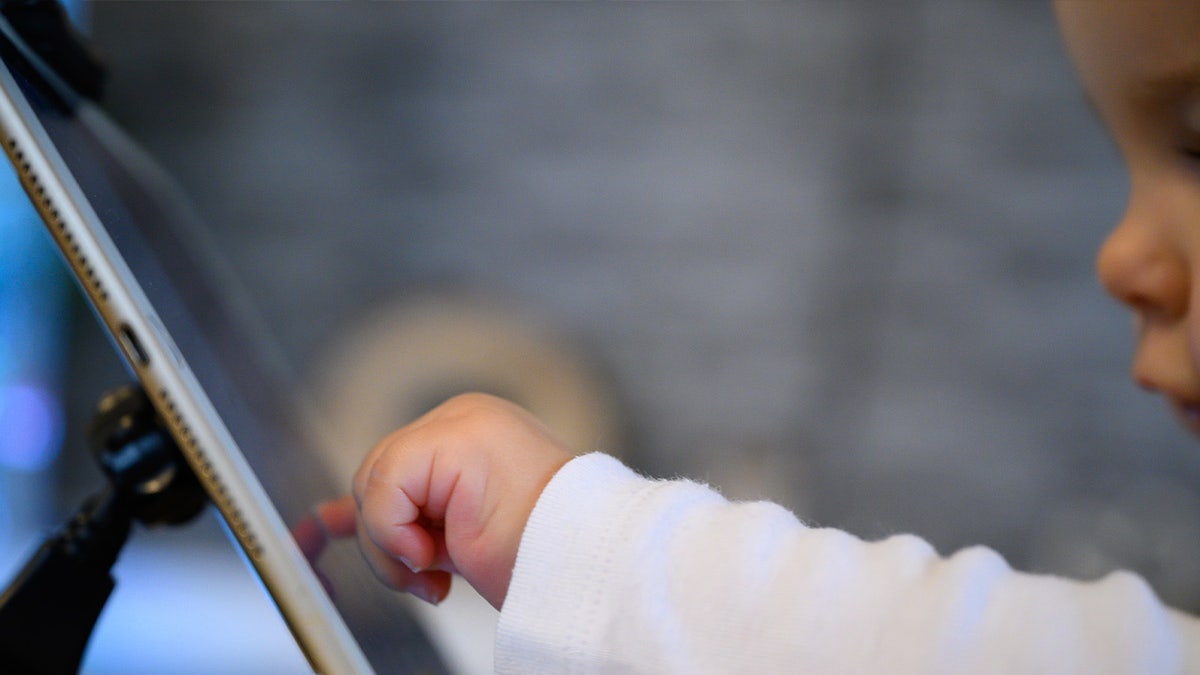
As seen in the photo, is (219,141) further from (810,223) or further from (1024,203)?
(1024,203)

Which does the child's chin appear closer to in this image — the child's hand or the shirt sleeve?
the shirt sleeve

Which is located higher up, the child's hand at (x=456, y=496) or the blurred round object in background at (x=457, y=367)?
the child's hand at (x=456, y=496)

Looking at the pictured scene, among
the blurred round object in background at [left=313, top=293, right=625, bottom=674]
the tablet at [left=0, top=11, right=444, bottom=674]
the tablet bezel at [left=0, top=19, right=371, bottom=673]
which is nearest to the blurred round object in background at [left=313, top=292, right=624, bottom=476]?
the blurred round object in background at [left=313, top=293, right=625, bottom=674]

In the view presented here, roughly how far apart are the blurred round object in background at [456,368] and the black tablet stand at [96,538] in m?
0.62

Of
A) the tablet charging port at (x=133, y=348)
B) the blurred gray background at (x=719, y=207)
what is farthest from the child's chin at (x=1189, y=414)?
the blurred gray background at (x=719, y=207)

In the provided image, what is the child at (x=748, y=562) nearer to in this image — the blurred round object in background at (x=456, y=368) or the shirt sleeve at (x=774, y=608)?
the shirt sleeve at (x=774, y=608)

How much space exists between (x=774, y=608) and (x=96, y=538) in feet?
0.77

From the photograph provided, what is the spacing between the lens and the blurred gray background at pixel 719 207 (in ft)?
3.11

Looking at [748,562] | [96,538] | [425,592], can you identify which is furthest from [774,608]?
[96,538]

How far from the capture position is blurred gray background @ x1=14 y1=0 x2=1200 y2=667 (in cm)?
95

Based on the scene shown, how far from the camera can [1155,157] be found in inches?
12.2

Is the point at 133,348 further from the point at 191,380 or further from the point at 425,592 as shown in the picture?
the point at 425,592

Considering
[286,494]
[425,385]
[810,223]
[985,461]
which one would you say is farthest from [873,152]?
[286,494]

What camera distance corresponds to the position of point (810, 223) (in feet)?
3.25
